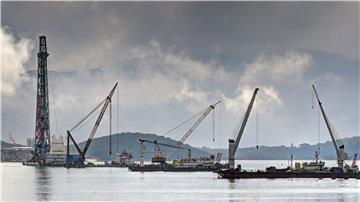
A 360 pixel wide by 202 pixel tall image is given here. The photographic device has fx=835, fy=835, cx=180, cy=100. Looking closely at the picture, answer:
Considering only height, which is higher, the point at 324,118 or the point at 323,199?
the point at 324,118

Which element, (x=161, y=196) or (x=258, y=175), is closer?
(x=161, y=196)

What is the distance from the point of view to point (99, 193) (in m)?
110

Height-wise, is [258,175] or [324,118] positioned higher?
[324,118]

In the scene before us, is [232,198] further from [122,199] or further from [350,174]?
[350,174]

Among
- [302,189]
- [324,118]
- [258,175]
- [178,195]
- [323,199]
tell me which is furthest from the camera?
[324,118]

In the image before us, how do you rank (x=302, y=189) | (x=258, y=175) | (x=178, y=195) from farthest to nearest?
(x=258, y=175)
(x=302, y=189)
(x=178, y=195)

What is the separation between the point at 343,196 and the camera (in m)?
103

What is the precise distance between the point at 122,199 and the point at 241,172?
54.5 metres

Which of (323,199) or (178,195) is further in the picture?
(178,195)

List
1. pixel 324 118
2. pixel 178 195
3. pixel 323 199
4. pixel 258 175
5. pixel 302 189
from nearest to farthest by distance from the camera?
pixel 323 199 → pixel 178 195 → pixel 302 189 → pixel 258 175 → pixel 324 118

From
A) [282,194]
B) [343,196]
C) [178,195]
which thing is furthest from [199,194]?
[343,196]

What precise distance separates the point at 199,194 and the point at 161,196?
585cm

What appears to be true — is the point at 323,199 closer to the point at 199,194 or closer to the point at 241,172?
the point at 199,194

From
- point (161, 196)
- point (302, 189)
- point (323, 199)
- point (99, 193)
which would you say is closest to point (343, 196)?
point (323, 199)
